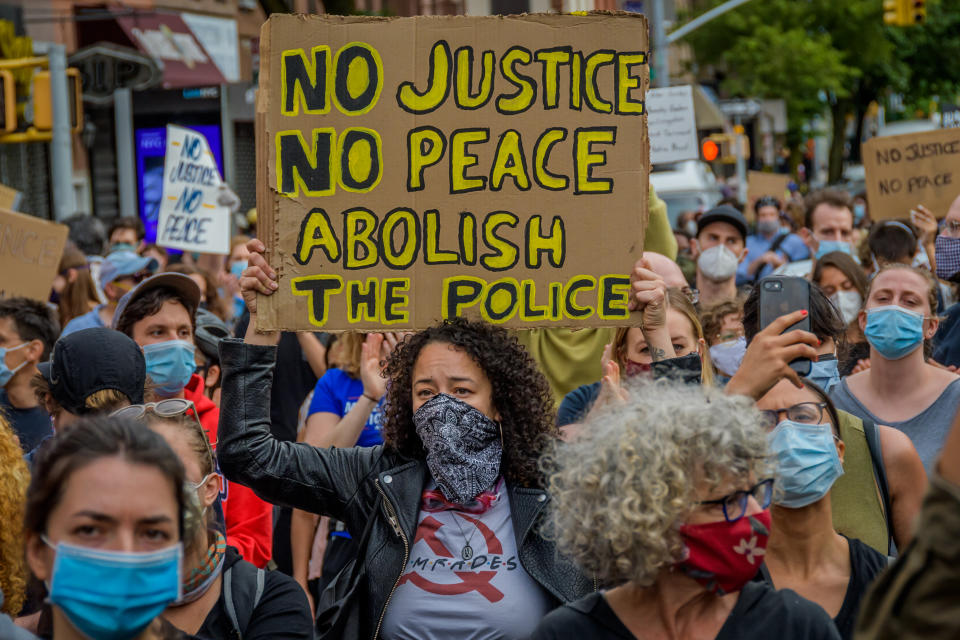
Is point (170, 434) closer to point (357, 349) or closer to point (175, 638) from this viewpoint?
point (175, 638)

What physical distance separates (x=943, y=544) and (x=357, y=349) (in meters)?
4.13

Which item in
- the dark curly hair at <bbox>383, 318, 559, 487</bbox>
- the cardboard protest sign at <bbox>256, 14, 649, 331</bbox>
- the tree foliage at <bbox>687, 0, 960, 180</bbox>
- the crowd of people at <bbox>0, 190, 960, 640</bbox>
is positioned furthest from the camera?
the tree foliage at <bbox>687, 0, 960, 180</bbox>

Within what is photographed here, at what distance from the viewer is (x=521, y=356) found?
4055 mm

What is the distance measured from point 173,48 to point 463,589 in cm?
2230

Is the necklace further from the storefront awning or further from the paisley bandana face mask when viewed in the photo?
the storefront awning

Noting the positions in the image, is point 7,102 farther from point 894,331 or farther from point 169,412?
point 894,331

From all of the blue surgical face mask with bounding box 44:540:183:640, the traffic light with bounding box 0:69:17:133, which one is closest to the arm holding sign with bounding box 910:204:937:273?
the blue surgical face mask with bounding box 44:540:183:640

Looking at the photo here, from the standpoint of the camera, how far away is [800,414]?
12.2 ft

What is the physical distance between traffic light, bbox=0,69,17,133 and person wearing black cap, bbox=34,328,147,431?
8988 millimetres

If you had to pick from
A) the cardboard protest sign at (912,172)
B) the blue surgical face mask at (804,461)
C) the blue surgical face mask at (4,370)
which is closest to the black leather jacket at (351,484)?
the blue surgical face mask at (804,461)

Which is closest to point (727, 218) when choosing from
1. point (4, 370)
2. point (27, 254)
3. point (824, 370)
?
point (824, 370)

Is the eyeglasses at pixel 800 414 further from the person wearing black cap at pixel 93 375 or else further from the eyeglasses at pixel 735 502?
the person wearing black cap at pixel 93 375

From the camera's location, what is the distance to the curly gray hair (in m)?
2.77

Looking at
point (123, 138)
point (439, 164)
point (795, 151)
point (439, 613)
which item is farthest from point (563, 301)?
point (795, 151)
